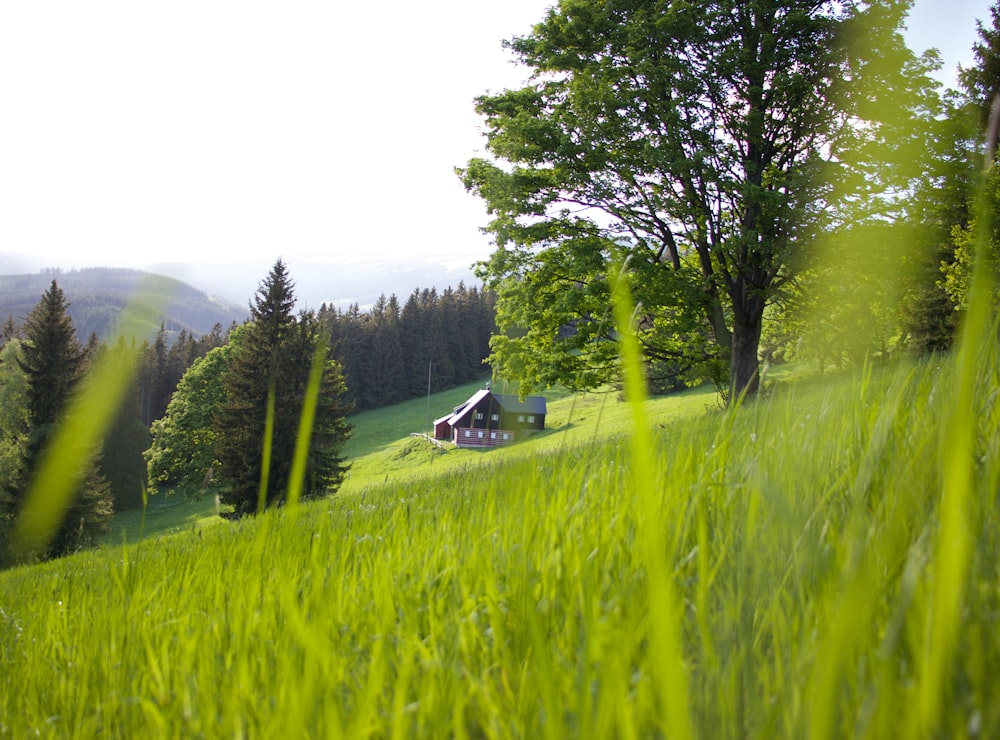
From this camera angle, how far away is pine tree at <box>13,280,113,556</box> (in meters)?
32.5

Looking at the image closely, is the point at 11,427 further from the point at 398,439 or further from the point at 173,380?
the point at 173,380

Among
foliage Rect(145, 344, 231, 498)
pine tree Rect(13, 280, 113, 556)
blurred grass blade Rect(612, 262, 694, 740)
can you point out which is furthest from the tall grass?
foliage Rect(145, 344, 231, 498)

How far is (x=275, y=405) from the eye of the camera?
Answer: 1219 inches

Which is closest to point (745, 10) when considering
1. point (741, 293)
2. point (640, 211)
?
point (640, 211)

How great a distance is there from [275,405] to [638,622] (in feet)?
105

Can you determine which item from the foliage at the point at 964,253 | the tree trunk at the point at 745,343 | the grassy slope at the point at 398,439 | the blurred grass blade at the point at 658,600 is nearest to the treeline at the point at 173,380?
the blurred grass blade at the point at 658,600

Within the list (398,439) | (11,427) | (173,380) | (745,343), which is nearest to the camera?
(745,343)

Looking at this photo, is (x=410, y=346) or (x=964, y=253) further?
(x=410, y=346)

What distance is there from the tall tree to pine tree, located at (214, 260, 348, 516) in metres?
16.4

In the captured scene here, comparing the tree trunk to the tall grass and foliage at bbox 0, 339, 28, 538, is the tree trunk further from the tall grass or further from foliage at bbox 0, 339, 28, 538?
foliage at bbox 0, 339, 28, 538

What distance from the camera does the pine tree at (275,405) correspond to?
2847 centimetres

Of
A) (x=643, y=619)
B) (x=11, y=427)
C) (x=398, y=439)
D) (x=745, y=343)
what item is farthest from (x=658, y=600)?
(x=398, y=439)

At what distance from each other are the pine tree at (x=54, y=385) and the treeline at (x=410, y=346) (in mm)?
38112

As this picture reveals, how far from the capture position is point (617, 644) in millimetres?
853
